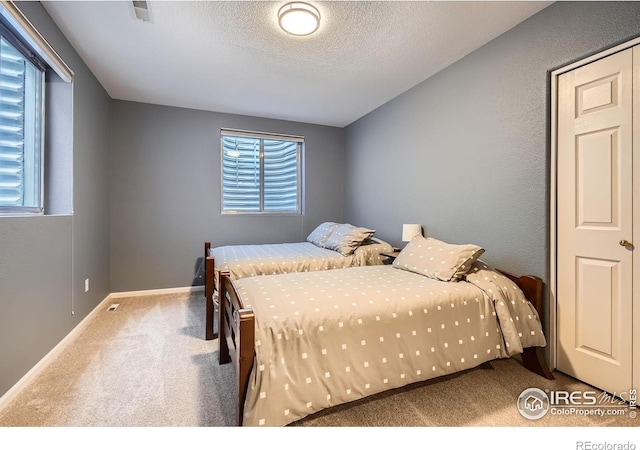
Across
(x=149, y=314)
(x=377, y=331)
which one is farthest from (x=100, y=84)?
(x=377, y=331)

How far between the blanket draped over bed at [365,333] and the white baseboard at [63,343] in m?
1.39

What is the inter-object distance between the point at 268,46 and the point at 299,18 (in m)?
0.53

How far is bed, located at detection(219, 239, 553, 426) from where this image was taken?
1.28 metres

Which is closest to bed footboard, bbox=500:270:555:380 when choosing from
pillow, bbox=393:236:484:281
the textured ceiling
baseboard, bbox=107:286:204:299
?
pillow, bbox=393:236:484:281

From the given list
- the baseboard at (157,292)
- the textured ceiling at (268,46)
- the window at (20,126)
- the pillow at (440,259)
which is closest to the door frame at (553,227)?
the pillow at (440,259)

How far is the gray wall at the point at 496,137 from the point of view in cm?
186

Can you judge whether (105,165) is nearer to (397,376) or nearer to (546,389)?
(397,376)

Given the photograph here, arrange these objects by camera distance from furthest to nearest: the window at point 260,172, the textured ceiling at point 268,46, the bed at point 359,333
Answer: the window at point 260,172 < the textured ceiling at point 268,46 < the bed at point 359,333

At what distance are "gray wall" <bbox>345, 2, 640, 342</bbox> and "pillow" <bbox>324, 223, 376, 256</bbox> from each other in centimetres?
48

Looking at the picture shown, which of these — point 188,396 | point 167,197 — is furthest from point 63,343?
point 167,197

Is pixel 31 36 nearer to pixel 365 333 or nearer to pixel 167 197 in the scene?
pixel 167 197

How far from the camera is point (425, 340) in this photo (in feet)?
5.20

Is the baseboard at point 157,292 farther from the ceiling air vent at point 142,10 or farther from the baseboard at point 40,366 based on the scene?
the ceiling air vent at point 142,10

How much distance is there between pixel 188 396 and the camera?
1711 mm
